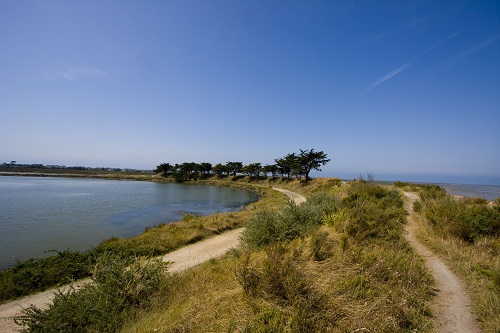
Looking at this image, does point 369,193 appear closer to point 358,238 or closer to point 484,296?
point 358,238

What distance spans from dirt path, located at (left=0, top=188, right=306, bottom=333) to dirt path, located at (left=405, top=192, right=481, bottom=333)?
6915mm

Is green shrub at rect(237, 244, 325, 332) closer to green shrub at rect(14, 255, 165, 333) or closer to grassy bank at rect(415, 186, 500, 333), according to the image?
green shrub at rect(14, 255, 165, 333)

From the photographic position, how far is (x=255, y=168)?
84062 mm

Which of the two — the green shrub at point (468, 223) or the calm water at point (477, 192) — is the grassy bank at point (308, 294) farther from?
the calm water at point (477, 192)

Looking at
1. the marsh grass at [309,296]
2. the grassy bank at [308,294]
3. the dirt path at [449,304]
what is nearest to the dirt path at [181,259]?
the grassy bank at [308,294]

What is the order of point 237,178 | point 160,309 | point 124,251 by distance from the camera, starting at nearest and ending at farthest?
point 160,309 → point 124,251 → point 237,178

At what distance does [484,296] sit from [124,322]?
6688 millimetres

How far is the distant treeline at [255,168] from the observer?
Answer: 182 feet

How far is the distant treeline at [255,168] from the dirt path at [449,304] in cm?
5011

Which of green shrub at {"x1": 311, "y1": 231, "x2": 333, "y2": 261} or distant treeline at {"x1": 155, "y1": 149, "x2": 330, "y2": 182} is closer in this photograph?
green shrub at {"x1": 311, "y1": 231, "x2": 333, "y2": 261}

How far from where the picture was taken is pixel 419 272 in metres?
5.21

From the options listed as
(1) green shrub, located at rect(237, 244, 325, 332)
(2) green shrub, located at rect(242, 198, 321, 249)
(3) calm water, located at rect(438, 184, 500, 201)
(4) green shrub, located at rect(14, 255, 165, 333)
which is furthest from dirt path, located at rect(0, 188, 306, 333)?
(3) calm water, located at rect(438, 184, 500, 201)

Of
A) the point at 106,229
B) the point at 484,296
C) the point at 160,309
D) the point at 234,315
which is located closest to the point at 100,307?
the point at 160,309

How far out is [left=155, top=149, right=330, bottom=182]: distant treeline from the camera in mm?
55438
